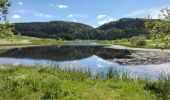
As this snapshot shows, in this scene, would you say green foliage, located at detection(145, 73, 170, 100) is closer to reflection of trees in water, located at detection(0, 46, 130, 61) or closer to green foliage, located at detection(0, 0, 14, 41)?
green foliage, located at detection(0, 0, 14, 41)

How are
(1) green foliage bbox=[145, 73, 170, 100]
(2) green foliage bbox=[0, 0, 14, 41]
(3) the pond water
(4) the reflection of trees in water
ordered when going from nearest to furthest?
1. (2) green foliage bbox=[0, 0, 14, 41]
2. (1) green foliage bbox=[145, 73, 170, 100]
3. (3) the pond water
4. (4) the reflection of trees in water

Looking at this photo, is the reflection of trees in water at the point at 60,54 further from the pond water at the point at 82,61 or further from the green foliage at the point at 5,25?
the green foliage at the point at 5,25

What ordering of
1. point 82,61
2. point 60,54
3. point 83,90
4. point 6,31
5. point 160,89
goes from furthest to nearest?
point 60,54
point 82,61
point 83,90
point 160,89
point 6,31

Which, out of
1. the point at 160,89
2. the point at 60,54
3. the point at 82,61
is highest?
the point at 160,89

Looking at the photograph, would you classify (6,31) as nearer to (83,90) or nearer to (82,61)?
(83,90)

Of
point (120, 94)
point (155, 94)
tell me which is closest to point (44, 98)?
point (120, 94)

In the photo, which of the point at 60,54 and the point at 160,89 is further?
the point at 60,54

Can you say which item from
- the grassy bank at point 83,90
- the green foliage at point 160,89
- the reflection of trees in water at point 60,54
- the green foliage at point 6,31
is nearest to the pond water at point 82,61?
the reflection of trees in water at point 60,54

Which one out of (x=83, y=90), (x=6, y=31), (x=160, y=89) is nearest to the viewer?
(x=6, y=31)

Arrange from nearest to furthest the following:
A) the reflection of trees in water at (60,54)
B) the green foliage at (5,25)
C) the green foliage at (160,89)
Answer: the green foliage at (5,25) < the green foliage at (160,89) < the reflection of trees in water at (60,54)

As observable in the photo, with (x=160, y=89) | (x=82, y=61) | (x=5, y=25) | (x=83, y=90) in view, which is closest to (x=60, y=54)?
(x=82, y=61)

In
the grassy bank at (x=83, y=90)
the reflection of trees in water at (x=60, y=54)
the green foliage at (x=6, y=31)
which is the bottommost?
the reflection of trees in water at (x=60, y=54)

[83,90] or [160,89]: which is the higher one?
[160,89]

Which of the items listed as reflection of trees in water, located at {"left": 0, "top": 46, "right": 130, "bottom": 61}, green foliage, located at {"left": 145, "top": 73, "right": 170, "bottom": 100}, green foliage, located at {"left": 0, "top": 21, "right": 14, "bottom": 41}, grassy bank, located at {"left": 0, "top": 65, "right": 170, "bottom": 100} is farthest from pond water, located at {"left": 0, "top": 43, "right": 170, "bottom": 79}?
green foliage, located at {"left": 0, "top": 21, "right": 14, "bottom": 41}
